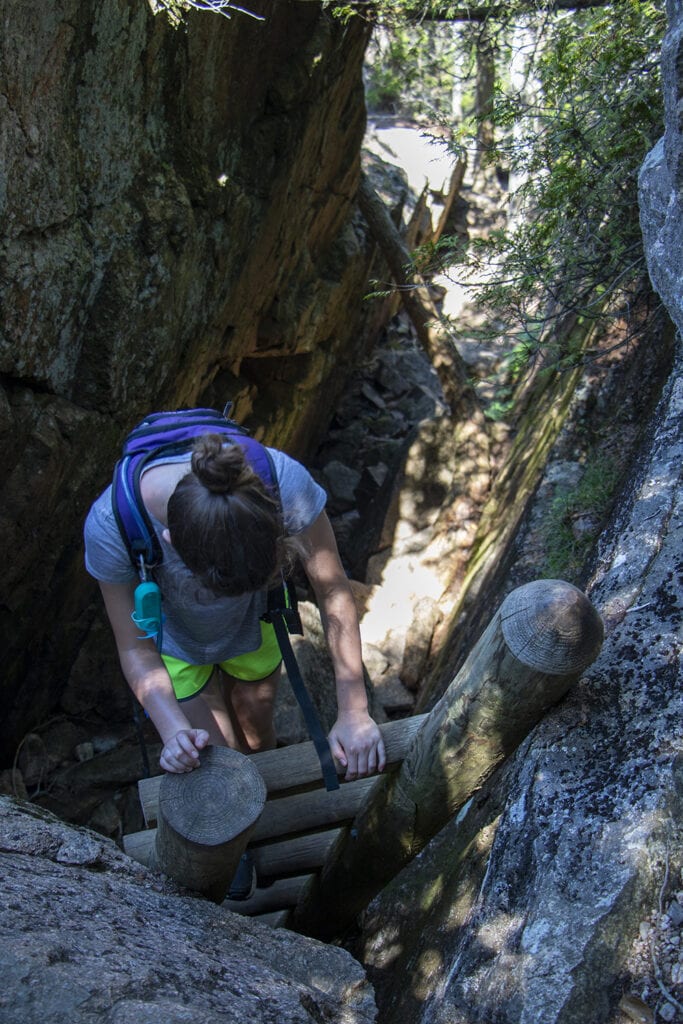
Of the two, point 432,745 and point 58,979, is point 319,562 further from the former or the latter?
point 58,979

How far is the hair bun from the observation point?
2332mm

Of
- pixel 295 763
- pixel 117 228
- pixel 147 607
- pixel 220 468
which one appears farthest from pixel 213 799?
pixel 117 228

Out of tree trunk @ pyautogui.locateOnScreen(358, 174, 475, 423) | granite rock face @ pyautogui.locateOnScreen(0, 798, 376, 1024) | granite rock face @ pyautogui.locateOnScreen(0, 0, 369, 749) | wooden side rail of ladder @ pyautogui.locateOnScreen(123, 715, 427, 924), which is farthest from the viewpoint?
tree trunk @ pyautogui.locateOnScreen(358, 174, 475, 423)

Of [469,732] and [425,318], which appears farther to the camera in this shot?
[425,318]

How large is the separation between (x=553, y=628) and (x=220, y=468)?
947 mm

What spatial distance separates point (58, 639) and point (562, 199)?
4.09 m

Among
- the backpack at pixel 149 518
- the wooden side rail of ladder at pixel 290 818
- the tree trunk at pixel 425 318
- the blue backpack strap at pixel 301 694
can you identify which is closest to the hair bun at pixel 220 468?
the backpack at pixel 149 518

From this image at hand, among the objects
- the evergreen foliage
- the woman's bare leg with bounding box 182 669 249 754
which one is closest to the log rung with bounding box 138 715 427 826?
the woman's bare leg with bounding box 182 669 249 754

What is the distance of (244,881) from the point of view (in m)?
3.26

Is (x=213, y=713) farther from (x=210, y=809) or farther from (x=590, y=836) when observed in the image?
(x=590, y=836)

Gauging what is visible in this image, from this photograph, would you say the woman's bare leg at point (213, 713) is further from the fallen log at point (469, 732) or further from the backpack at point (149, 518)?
the fallen log at point (469, 732)

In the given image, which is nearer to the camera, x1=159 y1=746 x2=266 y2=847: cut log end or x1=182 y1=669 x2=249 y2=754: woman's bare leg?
x1=159 y1=746 x2=266 y2=847: cut log end

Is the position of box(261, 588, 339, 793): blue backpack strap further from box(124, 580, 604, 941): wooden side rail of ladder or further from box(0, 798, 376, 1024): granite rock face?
box(0, 798, 376, 1024): granite rock face

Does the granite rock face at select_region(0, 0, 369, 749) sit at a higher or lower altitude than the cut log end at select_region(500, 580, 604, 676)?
Result: higher
